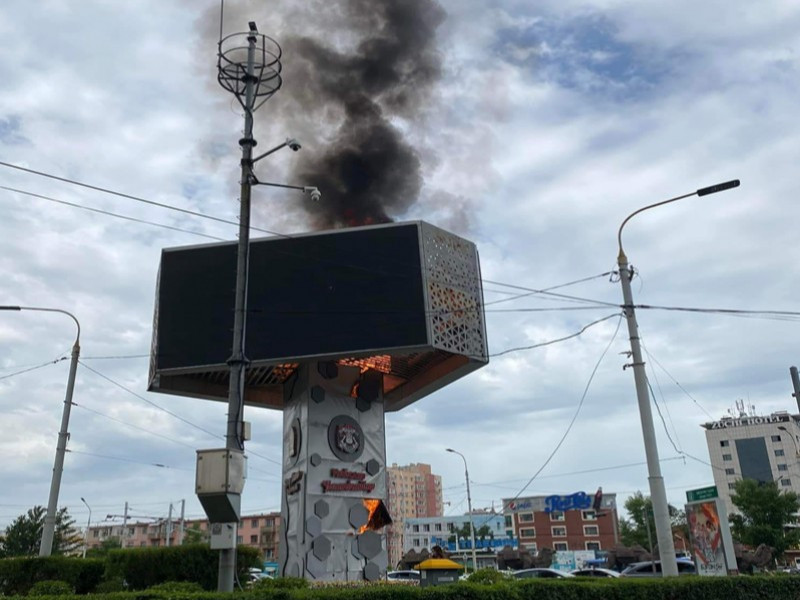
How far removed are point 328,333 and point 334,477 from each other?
211 inches

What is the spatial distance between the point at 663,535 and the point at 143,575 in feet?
44.3

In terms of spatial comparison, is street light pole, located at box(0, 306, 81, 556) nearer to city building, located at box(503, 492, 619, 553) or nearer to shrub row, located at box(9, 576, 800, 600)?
shrub row, located at box(9, 576, 800, 600)

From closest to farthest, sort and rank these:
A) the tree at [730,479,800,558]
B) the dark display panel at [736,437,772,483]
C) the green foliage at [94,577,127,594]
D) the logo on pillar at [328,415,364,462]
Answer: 1. the green foliage at [94,577,127,594]
2. the logo on pillar at [328,415,364,462]
3. the tree at [730,479,800,558]
4. the dark display panel at [736,437,772,483]

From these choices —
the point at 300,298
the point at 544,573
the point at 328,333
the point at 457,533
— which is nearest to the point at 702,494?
the point at 544,573

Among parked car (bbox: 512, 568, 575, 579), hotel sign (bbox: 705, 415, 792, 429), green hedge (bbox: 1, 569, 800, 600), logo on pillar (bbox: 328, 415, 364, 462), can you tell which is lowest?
parked car (bbox: 512, 568, 575, 579)

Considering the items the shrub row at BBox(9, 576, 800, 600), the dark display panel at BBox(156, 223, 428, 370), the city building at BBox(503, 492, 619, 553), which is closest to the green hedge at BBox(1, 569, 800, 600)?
the shrub row at BBox(9, 576, 800, 600)

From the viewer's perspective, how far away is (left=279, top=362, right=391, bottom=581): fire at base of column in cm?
2333

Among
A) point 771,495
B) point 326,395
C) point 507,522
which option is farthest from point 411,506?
point 326,395

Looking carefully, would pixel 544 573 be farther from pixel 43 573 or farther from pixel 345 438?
pixel 43 573

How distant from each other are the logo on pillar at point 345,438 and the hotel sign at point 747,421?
358ft

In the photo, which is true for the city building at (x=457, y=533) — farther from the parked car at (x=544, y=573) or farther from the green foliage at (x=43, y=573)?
the green foliage at (x=43, y=573)

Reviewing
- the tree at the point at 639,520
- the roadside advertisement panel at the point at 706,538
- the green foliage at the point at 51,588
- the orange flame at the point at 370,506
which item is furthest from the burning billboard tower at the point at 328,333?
the tree at the point at 639,520

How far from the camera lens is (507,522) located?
111 meters

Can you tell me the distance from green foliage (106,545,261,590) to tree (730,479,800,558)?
47.1m
